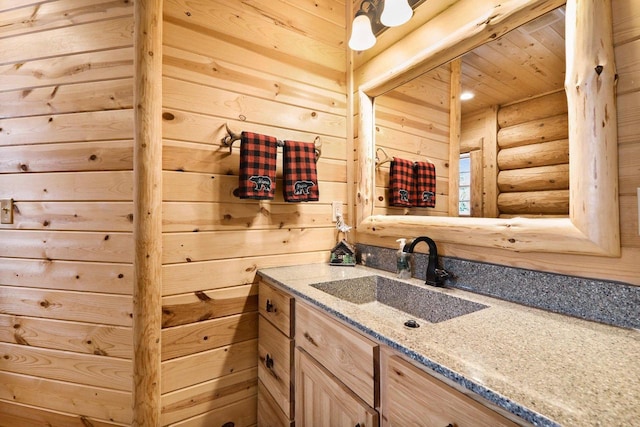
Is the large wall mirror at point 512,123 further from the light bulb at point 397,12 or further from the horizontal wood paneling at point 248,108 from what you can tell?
the horizontal wood paneling at point 248,108

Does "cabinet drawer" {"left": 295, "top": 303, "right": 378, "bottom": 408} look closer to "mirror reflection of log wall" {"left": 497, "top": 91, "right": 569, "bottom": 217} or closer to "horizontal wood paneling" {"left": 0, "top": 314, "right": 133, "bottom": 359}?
"mirror reflection of log wall" {"left": 497, "top": 91, "right": 569, "bottom": 217}

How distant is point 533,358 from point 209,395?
Result: 1.43 metres

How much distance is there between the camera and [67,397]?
1.37m

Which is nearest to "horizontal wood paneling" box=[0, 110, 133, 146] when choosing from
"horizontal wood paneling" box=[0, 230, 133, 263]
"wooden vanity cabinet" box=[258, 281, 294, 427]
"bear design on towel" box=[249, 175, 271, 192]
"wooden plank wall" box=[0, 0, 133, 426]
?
"wooden plank wall" box=[0, 0, 133, 426]

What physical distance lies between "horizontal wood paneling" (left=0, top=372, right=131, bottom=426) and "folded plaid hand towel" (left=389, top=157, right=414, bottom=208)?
5.32ft

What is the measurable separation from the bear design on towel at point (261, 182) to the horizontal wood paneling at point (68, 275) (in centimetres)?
69

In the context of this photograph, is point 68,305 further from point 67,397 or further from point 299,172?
point 299,172

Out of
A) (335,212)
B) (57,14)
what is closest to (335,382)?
(335,212)

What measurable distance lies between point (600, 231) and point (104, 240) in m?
1.87

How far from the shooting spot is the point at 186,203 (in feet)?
4.44

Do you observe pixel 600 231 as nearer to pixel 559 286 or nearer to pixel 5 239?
pixel 559 286

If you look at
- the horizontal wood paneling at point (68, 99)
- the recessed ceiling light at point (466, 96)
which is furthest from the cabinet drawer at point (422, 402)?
the horizontal wood paneling at point (68, 99)

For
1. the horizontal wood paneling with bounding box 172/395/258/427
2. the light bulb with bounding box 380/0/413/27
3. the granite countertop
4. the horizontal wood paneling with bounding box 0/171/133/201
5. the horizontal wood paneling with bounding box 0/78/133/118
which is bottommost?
the horizontal wood paneling with bounding box 172/395/258/427

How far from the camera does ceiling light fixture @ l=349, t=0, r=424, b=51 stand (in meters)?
1.32
